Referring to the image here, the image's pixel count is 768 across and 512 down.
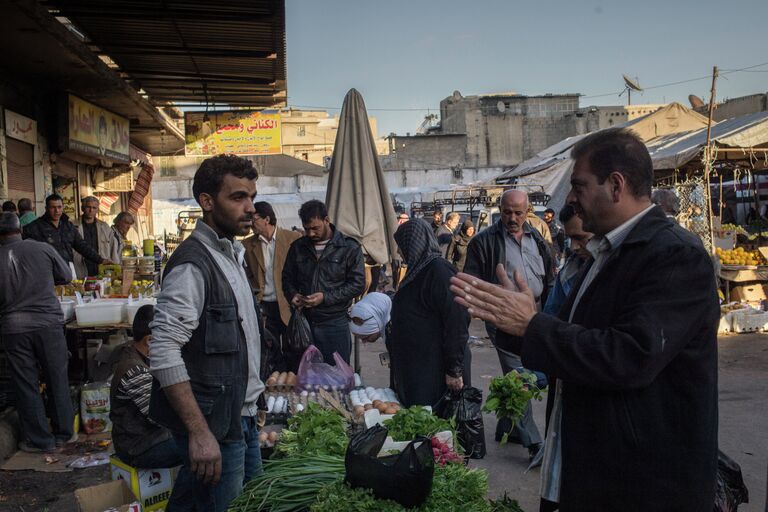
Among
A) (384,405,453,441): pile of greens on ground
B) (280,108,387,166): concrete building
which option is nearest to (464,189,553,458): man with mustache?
(384,405,453,441): pile of greens on ground

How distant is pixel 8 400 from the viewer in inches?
268

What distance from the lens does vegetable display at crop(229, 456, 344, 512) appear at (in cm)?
319

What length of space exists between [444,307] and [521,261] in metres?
1.44

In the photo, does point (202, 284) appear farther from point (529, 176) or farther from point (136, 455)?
point (529, 176)

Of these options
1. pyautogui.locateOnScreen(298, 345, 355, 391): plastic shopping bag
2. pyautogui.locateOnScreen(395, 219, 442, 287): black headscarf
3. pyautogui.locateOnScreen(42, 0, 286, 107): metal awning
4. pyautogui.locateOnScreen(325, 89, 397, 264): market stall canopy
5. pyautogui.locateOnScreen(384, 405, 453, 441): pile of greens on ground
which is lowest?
pyautogui.locateOnScreen(298, 345, 355, 391): plastic shopping bag

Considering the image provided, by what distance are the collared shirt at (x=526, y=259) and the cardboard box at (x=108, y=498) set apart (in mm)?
3495

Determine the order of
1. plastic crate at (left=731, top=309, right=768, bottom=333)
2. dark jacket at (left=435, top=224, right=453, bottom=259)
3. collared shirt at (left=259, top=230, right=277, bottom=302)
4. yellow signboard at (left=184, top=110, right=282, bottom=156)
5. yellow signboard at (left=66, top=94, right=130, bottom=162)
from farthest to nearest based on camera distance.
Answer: dark jacket at (left=435, top=224, right=453, bottom=259)
yellow signboard at (left=184, top=110, right=282, bottom=156)
plastic crate at (left=731, top=309, right=768, bottom=333)
yellow signboard at (left=66, top=94, right=130, bottom=162)
collared shirt at (left=259, top=230, right=277, bottom=302)

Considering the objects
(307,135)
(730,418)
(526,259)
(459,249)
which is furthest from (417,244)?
(307,135)

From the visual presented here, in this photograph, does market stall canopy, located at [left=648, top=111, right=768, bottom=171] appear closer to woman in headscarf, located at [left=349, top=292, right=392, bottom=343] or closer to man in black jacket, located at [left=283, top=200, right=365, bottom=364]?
man in black jacket, located at [left=283, top=200, right=365, bottom=364]

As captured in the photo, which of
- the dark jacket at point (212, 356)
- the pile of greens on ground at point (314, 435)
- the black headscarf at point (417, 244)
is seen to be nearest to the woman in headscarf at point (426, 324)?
the black headscarf at point (417, 244)

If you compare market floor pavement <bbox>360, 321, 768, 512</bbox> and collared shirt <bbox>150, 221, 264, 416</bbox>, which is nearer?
collared shirt <bbox>150, 221, 264, 416</bbox>

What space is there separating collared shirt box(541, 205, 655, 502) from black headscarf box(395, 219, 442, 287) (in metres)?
2.46

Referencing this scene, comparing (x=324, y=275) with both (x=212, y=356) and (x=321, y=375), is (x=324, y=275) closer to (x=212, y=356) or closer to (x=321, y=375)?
(x=321, y=375)

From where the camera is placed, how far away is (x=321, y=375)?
19.2 ft
